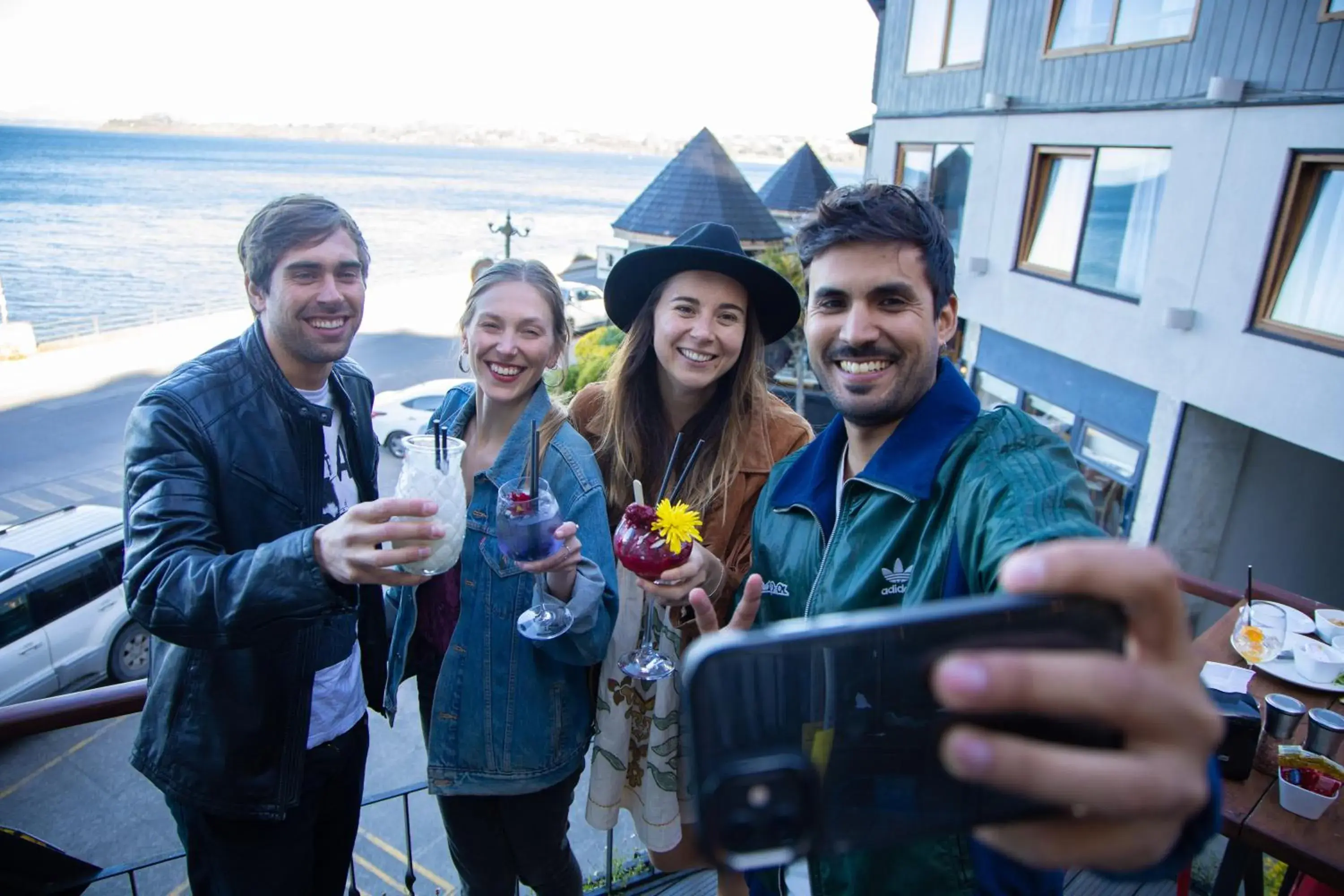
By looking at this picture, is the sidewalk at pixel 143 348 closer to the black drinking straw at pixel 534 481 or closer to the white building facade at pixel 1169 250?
the black drinking straw at pixel 534 481

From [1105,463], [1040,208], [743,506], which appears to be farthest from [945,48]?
[743,506]

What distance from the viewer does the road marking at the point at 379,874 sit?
5086 millimetres

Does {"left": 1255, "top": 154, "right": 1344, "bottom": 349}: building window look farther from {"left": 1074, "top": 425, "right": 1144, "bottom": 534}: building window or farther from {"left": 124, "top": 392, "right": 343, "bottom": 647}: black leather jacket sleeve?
{"left": 124, "top": 392, "right": 343, "bottom": 647}: black leather jacket sleeve

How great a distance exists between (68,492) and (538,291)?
1516cm

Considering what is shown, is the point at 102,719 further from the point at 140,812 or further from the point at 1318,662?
the point at 140,812

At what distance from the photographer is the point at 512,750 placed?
2.14 m

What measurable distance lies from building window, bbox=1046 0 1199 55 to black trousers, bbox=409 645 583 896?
940cm

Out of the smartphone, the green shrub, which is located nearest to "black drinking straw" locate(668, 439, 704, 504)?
the smartphone

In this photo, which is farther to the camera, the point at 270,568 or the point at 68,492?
the point at 68,492

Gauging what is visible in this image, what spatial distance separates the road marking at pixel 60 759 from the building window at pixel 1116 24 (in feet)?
40.1

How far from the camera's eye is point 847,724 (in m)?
0.87

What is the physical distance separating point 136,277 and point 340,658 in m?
50.9

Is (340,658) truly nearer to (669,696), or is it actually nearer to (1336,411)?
(669,696)

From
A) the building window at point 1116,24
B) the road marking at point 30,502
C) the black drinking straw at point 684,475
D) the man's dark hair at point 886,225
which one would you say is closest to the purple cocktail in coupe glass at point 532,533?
the black drinking straw at point 684,475
